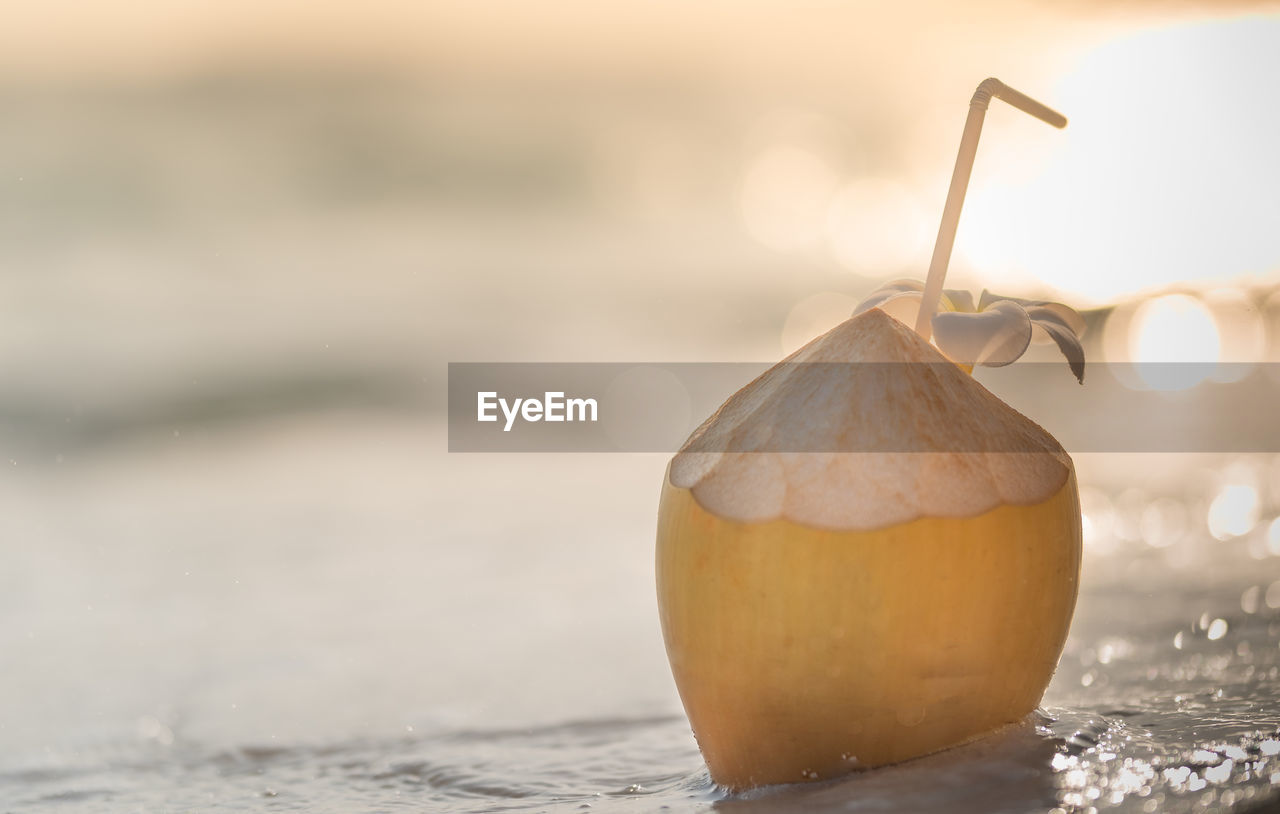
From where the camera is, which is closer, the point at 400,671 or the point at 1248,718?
the point at 1248,718

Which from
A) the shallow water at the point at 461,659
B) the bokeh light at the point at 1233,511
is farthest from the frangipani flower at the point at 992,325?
the bokeh light at the point at 1233,511

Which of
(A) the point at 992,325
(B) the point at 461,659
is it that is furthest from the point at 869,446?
(B) the point at 461,659

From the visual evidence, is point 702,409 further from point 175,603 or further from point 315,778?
point 315,778

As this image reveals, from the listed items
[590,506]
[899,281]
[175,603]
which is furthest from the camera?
[590,506]

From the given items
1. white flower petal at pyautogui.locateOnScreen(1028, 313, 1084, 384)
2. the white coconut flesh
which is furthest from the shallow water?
white flower petal at pyautogui.locateOnScreen(1028, 313, 1084, 384)

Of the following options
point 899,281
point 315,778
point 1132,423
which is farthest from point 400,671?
point 1132,423

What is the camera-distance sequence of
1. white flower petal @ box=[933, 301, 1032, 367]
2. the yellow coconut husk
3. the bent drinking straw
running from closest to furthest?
1. the yellow coconut husk
2. white flower petal @ box=[933, 301, 1032, 367]
3. the bent drinking straw

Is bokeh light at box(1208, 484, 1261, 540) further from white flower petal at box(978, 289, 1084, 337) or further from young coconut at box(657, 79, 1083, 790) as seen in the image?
young coconut at box(657, 79, 1083, 790)
